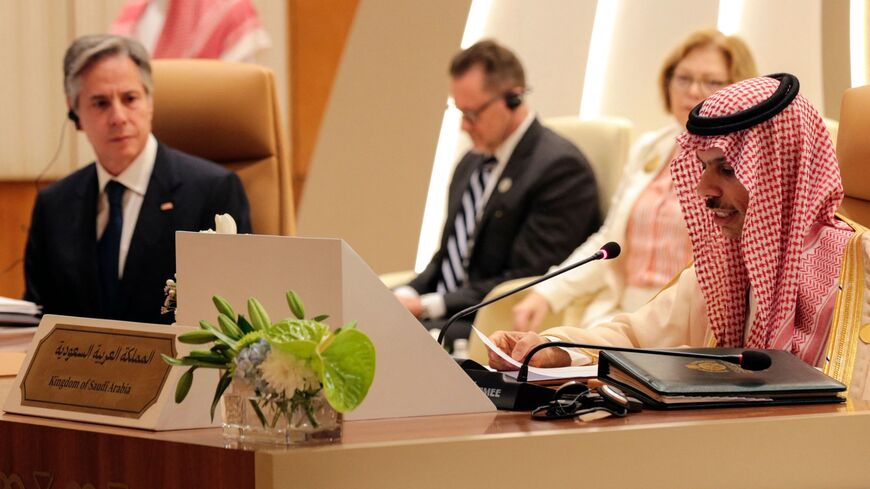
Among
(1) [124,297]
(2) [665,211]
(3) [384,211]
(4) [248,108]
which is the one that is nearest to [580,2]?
(3) [384,211]

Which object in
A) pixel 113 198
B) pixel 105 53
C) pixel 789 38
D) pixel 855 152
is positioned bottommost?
pixel 113 198

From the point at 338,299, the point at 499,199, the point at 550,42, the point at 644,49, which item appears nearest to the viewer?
the point at 338,299

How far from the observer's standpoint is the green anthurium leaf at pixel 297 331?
1221mm

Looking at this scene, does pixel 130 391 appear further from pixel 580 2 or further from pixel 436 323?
pixel 580 2

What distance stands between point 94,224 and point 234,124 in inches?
19.7

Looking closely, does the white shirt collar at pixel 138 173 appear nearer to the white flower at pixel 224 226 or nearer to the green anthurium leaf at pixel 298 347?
the white flower at pixel 224 226

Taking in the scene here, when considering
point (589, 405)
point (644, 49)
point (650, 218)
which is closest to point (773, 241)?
point (589, 405)

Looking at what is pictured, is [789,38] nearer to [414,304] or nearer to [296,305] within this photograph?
[414,304]

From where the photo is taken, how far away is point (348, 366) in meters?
1.22

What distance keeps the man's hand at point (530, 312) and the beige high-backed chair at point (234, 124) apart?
32.0 inches

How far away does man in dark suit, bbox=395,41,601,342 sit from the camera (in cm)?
Result: 422

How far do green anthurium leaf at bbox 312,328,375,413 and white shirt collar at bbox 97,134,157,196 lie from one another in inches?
86.8

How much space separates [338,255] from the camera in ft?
4.48

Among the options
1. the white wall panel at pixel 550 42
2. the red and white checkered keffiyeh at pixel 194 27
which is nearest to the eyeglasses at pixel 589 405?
the red and white checkered keffiyeh at pixel 194 27
